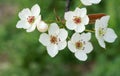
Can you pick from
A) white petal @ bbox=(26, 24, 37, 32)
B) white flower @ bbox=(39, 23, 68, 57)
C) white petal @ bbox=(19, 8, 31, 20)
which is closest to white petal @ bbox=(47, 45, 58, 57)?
white flower @ bbox=(39, 23, 68, 57)

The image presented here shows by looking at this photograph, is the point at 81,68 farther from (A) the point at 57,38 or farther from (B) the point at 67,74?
(A) the point at 57,38

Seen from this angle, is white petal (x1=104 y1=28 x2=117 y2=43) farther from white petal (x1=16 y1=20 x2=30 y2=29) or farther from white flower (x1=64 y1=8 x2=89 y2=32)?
white petal (x1=16 y1=20 x2=30 y2=29)

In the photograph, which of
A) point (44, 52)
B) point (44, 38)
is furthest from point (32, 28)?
point (44, 52)

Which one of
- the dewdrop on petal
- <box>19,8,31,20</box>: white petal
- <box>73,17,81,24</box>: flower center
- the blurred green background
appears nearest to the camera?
the dewdrop on petal

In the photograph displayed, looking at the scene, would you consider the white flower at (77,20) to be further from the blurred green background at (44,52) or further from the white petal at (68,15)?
the blurred green background at (44,52)

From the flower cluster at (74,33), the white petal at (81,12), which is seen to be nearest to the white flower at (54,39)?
the flower cluster at (74,33)

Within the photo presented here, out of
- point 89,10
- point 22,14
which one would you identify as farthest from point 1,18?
point 22,14
